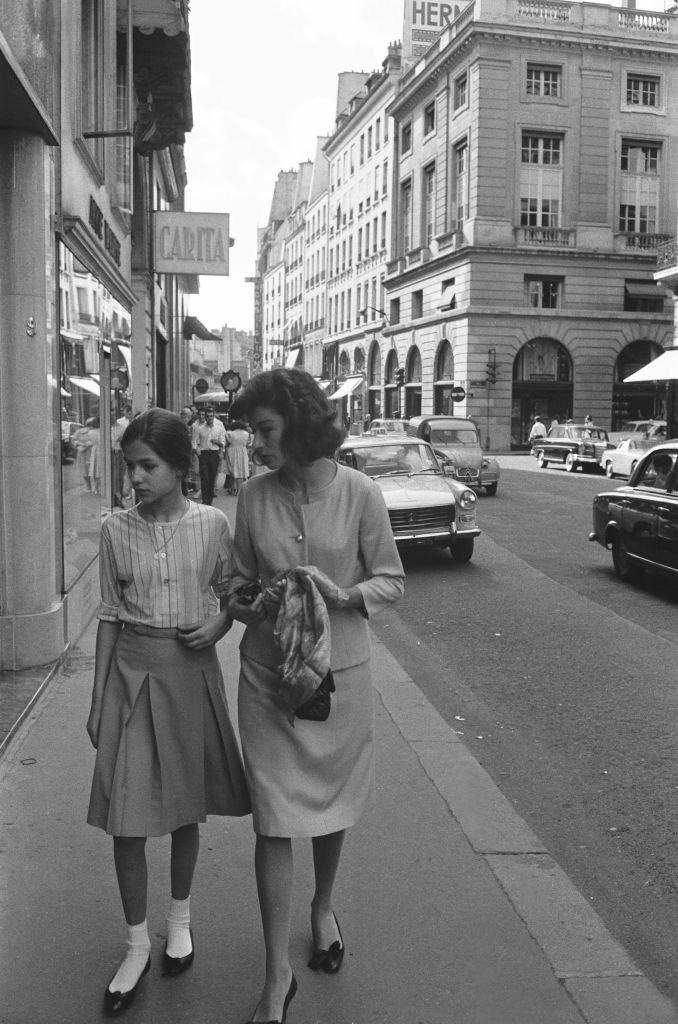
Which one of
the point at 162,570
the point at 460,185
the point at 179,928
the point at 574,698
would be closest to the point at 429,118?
the point at 460,185

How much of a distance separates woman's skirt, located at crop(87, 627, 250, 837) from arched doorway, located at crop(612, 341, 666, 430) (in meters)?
46.7

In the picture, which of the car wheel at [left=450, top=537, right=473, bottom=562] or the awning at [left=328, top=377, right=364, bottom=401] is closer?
the car wheel at [left=450, top=537, right=473, bottom=562]

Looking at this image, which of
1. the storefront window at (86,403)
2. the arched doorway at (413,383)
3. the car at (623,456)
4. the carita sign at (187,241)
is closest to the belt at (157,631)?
the storefront window at (86,403)

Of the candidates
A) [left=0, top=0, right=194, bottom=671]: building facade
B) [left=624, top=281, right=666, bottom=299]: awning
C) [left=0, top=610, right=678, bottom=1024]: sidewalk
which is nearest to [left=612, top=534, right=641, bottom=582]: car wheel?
[left=0, top=0, right=194, bottom=671]: building facade

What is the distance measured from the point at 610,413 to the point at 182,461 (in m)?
46.6

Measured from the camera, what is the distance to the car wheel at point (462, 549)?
13000mm

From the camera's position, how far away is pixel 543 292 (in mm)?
47844

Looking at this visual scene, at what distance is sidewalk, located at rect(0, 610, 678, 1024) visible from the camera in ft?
9.87

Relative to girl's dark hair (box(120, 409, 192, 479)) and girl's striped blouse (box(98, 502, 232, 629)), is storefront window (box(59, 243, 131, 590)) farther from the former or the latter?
girl's dark hair (box(120, 409, 192, 479))

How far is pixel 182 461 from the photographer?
322cm

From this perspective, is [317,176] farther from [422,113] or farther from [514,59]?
[514,59]

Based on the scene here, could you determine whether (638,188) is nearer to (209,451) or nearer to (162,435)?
(209,451)

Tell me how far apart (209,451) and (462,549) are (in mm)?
8336

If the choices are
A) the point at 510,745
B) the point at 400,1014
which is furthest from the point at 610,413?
the point at 400,1014
